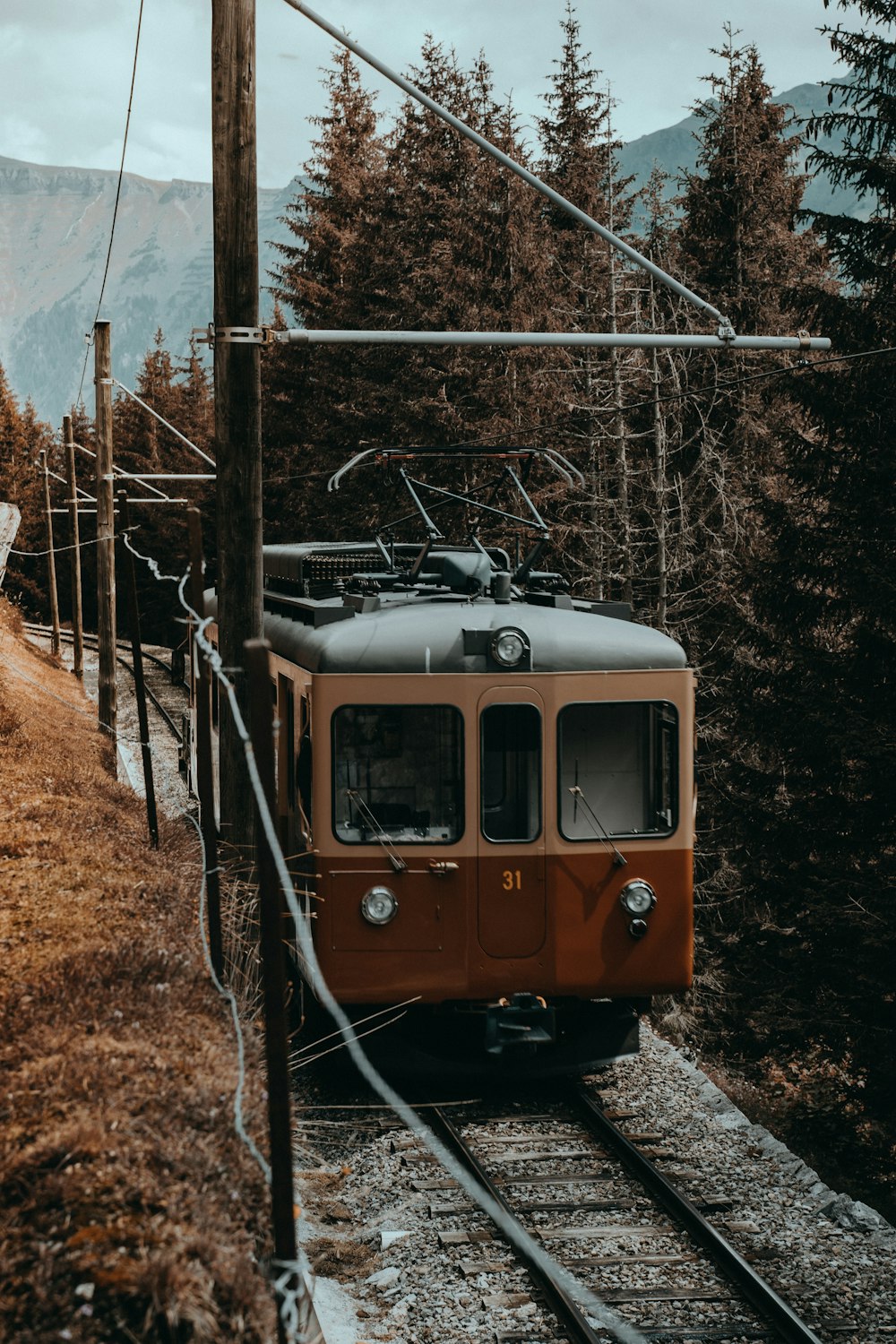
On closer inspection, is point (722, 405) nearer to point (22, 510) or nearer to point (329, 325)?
point (329, 325)

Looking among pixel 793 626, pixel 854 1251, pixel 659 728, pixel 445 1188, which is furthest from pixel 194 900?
pixel 793 626

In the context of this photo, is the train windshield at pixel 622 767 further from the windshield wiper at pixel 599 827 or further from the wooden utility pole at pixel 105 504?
the wooden utility pole at pixel 105 504

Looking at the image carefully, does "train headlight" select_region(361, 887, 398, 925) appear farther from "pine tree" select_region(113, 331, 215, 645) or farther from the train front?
"pine tree" select_region(113, 331, 215, 645)

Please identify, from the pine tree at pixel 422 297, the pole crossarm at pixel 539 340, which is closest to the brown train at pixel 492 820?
the pole crossarm at pixel 539 340

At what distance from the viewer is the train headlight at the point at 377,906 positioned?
8.48 m

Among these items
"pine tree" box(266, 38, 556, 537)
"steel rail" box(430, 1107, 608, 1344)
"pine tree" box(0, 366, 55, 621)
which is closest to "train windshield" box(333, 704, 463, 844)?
"steel rail" box(430, 1107, 608, 1344)

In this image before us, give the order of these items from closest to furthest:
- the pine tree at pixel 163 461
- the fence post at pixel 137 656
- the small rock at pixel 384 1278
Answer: the small rock at pixel 384 1278 < the fence post at pixel 137 656 < the pine tree at pixel 163 461

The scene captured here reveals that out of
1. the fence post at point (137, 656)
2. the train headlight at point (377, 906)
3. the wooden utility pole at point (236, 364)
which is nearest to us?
the wooden utility pole at point (236, 364)

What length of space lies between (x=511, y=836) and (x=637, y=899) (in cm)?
89

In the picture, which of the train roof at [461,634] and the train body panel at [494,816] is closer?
the train body panel at [494,816]

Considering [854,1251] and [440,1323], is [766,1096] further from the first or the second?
[440,1323]

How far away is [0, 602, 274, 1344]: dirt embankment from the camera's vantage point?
3.84m

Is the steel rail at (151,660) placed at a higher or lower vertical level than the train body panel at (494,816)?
lower

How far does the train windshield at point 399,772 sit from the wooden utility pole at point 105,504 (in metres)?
11.2
